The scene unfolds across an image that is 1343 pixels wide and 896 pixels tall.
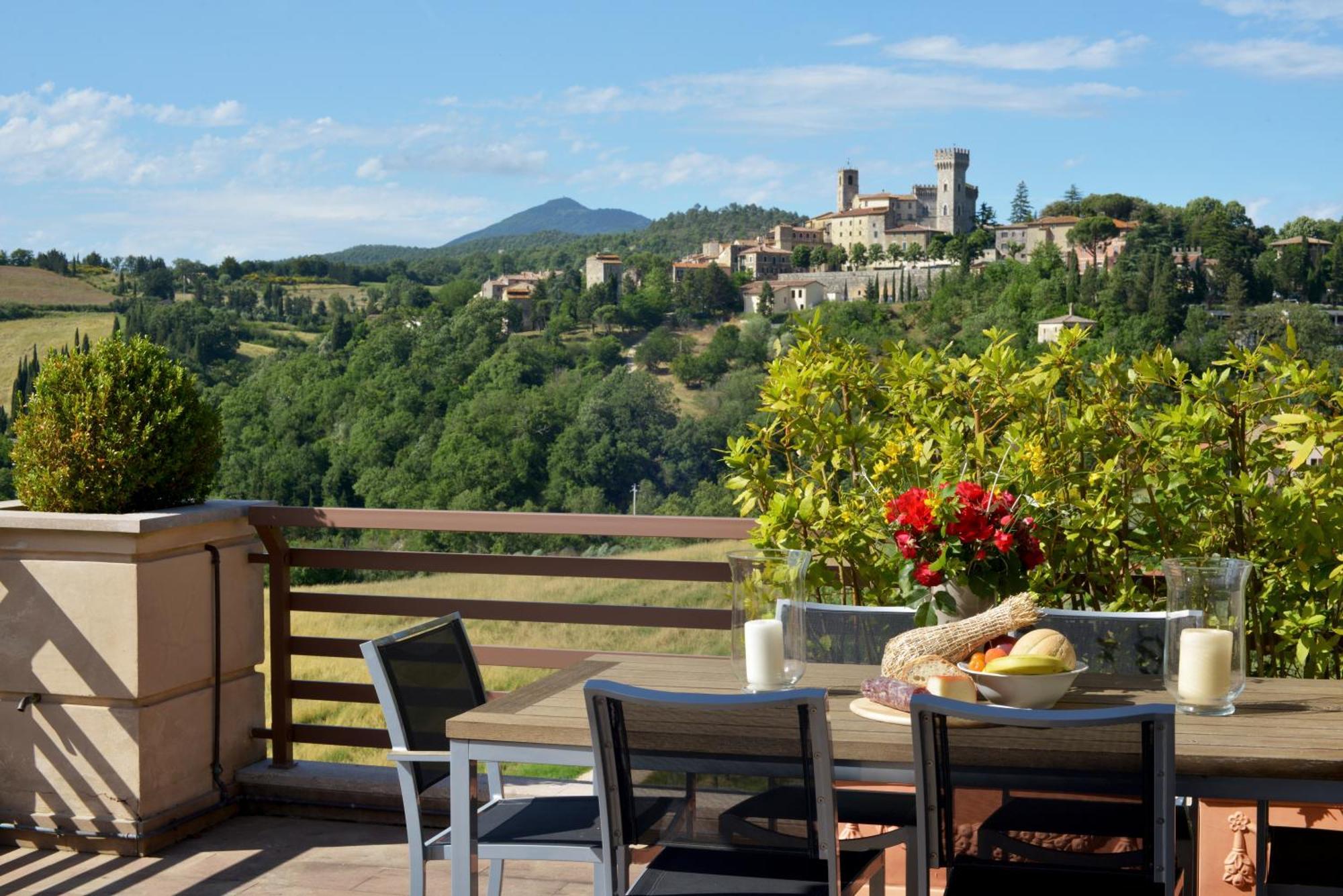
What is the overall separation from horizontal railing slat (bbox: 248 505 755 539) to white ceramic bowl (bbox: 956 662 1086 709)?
41.7 inches

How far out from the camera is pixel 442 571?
10.6 ft

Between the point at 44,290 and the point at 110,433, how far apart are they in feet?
142

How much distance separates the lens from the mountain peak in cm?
8225

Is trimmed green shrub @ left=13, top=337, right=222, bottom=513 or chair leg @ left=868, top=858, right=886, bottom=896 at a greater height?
trimmed green shrub @ left=13, top=337, right=222, bottom=513

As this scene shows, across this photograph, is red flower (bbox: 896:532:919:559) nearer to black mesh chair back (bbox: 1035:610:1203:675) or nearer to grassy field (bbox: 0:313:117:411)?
black mesh chair back (bbox: 1035:610:1203:675)

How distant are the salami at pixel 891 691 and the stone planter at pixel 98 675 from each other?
1.93m

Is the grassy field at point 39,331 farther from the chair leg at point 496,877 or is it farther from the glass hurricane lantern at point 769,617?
the glass hurricane lantern at point 769,617

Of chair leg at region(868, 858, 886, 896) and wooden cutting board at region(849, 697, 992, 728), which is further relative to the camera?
chair leg at region(868, 858, 886, 896)

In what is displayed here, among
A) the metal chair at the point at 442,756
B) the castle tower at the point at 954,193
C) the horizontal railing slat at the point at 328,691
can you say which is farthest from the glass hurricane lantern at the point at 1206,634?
the castle tower at the point at 954,193

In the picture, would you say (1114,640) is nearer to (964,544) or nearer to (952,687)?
(964,544)

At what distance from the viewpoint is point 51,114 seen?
265 feet

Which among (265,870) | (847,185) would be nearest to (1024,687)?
(265,870)

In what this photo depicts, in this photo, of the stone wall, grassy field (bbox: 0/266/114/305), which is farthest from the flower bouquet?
the stone wall

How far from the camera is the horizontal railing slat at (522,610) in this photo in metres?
3.12
